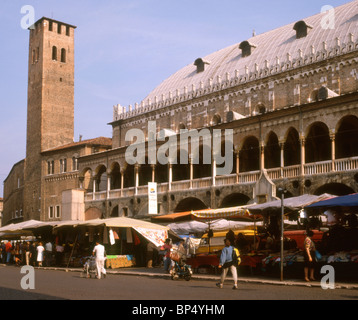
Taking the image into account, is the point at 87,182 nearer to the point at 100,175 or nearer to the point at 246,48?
the point at 100,175

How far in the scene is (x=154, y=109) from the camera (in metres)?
44.7

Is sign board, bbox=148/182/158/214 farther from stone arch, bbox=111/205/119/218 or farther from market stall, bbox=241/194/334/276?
market stall, bbox=241/194/334/276

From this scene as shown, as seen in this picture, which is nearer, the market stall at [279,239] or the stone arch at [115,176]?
the market stall at [279,239]

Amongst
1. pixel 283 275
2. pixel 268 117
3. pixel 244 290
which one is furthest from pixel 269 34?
pixel 244 290

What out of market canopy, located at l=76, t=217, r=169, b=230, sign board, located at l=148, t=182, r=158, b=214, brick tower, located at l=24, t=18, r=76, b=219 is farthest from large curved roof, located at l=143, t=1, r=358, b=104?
market canopy, located at l=76, t=217, r=169, b=230

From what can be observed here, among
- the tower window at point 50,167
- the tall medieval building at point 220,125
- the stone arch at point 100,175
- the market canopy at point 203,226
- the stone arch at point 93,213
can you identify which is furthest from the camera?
the tower window at point 50,167

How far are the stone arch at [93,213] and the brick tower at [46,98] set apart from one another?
11417 millimetres

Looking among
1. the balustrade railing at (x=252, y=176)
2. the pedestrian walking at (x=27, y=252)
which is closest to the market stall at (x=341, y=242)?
the balustrade railing at (x=252, y=176)

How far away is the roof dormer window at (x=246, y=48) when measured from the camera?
1624 inches

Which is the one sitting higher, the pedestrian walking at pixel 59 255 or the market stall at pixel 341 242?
the market stall at pixel 341 242

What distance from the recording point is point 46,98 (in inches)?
2109

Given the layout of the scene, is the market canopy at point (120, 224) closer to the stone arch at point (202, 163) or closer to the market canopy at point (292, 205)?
the market canopy at point (292, 205)

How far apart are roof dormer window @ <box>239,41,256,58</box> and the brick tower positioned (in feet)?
68.5

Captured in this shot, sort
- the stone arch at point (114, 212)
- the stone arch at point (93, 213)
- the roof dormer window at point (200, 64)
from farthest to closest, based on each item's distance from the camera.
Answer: the roof dormer window at point (200, 64) → the stone arch at point (93, 213) → the stone arch at point (114, 212)
